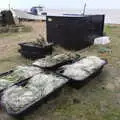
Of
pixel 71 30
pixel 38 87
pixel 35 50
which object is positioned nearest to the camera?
pixel 38 87

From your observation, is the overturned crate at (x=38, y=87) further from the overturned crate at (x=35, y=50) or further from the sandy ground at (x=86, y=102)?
the overturned crate at (x=35, y=50)

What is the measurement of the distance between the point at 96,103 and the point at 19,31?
8.87 metres

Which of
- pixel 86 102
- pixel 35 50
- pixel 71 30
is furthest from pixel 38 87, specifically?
pixel 71 30

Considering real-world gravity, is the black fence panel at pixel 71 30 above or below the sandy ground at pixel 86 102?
above

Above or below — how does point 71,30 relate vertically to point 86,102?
above

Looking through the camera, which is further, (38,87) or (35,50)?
(35,50)

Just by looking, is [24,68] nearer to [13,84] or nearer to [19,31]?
[13,84]

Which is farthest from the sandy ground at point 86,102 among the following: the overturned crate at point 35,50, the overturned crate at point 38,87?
the overturned crate at point 35,50

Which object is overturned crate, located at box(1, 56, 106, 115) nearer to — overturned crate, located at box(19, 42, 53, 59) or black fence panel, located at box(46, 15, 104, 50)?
overturned crate, located at box(19, 42, 53, 59)

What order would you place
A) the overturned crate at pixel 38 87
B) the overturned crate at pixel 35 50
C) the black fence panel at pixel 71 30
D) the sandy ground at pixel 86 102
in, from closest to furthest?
the overturned crate at pixel 38 87 < the sandy ground at pixel 86 102 < the overturned crate at pixel 35 50 < the black fence panel at pixel 71 30

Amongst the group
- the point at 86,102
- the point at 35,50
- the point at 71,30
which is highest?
the point at 71,30

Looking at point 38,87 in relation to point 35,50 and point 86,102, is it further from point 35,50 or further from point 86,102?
point 35,50

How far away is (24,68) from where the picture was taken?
4.44 meters

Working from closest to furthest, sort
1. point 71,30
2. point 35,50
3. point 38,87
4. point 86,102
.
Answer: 1. point 38,87
2. point 86,102
3. point 35,50
4. point 71,30
